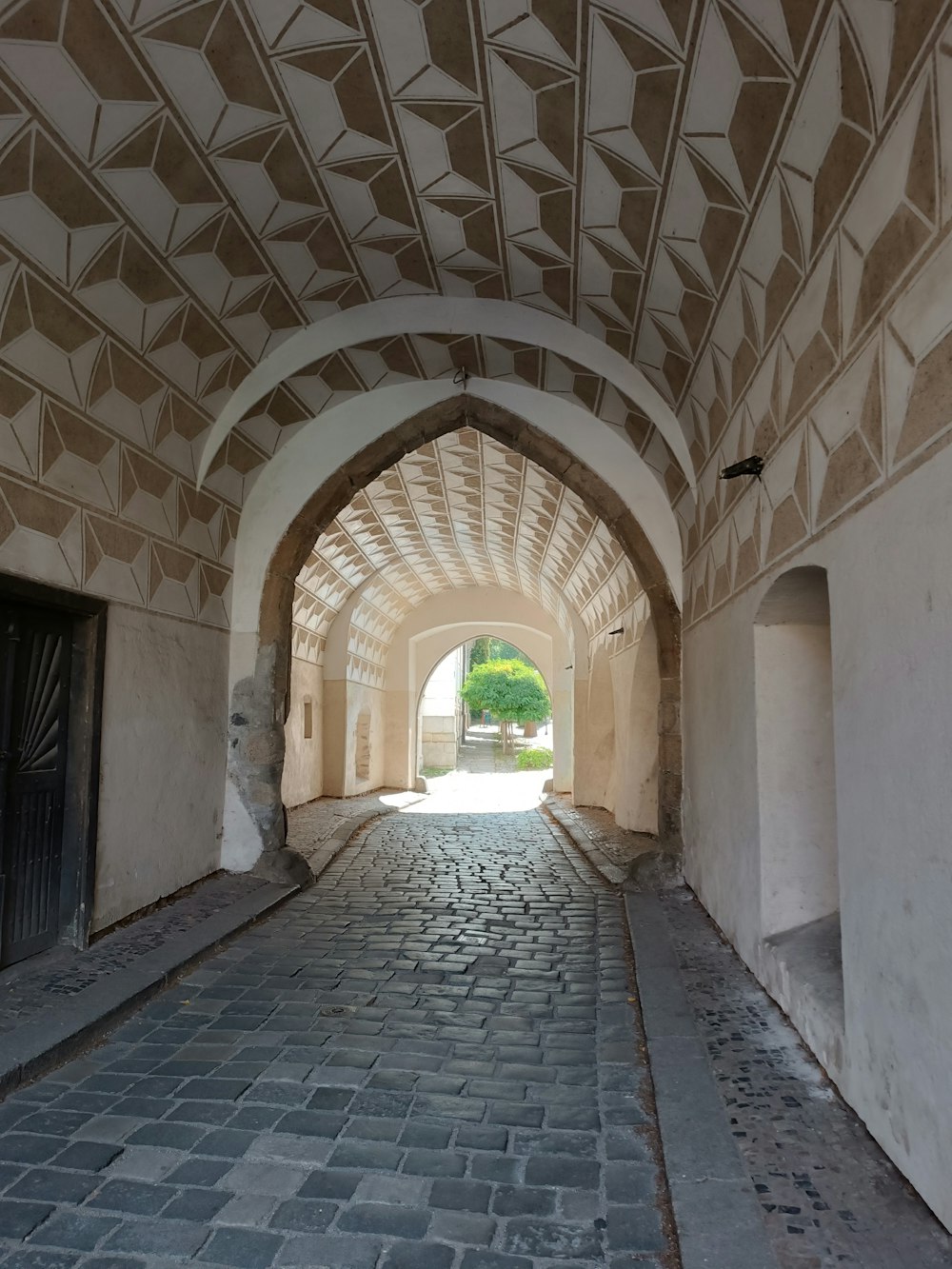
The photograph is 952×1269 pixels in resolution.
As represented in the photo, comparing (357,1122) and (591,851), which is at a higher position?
(591,851)

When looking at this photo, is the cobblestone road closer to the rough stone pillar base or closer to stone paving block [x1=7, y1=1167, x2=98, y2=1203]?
stone paving block [x1=7, y1=1167, x2=98, y2=1203]

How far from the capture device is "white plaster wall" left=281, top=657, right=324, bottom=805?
1184 centimetres

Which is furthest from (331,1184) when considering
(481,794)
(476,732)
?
(476,732)

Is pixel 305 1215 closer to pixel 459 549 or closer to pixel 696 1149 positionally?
pixel 696 1149

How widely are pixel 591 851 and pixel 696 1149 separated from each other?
5405 millimetres

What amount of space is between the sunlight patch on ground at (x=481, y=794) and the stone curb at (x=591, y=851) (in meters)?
1.54

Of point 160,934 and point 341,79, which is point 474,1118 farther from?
point 341,79

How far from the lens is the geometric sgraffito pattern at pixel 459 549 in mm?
9000

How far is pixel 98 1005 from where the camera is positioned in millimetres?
3574

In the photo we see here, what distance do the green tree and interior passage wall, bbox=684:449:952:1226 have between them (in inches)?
1156

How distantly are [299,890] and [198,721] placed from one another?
1.43 m

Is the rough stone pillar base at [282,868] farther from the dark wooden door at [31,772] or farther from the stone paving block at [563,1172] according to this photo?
the stone paving block at [563,1172]

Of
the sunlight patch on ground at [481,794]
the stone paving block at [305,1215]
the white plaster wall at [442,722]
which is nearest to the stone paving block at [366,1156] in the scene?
the stone paving block at [305,1215]

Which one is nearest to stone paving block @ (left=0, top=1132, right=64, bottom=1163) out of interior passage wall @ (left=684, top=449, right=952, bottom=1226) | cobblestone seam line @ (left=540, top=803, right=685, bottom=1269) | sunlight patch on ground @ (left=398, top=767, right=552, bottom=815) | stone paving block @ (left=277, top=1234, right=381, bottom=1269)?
stone paving block @ (left=277, top=1234, right=381, bottom=1269)
